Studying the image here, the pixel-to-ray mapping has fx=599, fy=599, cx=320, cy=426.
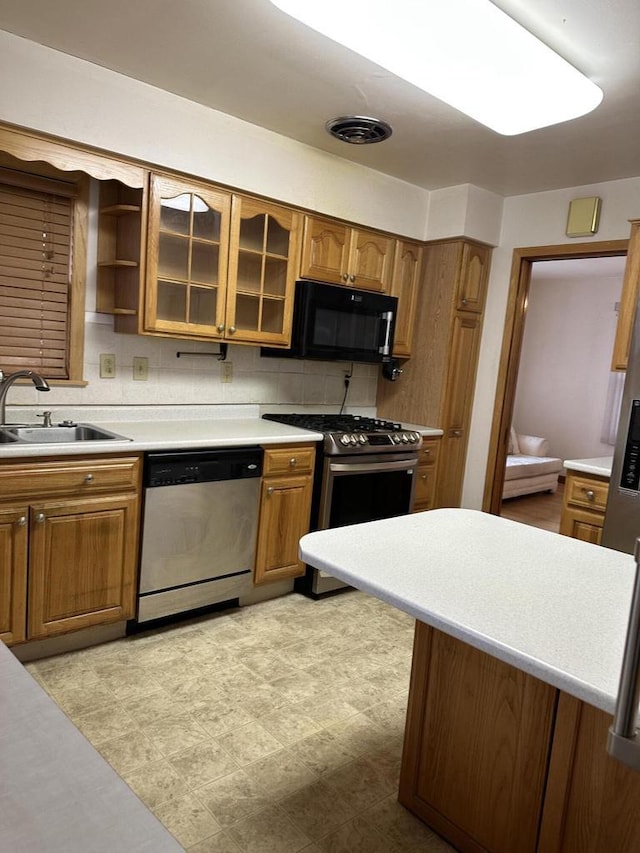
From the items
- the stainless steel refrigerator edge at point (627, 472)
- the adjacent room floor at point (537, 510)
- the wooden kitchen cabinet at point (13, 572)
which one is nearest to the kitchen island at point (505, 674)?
the stainless steel refrigerator edge at point (627, 472)

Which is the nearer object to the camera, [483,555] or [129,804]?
[129,804]

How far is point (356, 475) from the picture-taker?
11.1 feet

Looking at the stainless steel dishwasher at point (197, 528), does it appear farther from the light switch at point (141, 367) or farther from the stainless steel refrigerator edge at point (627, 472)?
the stainless steel refrigerator edge at point (627, 472)

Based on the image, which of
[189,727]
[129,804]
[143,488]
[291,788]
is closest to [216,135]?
[143,488]

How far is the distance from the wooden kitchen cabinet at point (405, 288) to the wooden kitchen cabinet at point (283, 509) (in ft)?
4.07

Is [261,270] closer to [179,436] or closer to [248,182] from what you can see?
[248,182]

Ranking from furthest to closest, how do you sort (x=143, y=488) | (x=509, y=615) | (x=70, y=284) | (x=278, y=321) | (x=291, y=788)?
(x=278, y=321) < (x=70, y=284) < (x=143, y=488) < (x=291, y=788) < (x=509, y=615)

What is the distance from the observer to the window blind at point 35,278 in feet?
8.82

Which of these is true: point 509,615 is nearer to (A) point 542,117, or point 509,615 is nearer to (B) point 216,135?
(A) point 542,117

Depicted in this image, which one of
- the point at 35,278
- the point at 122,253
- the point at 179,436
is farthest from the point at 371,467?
A: the point at 35,278

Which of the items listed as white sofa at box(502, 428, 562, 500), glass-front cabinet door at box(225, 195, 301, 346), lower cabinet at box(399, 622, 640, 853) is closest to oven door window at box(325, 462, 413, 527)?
glass-front cabinet door at box(225, 195, 301, 346)

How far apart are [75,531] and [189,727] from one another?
2.93ft

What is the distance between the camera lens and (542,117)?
2.17 m

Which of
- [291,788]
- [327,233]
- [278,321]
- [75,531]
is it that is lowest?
[291,788]
